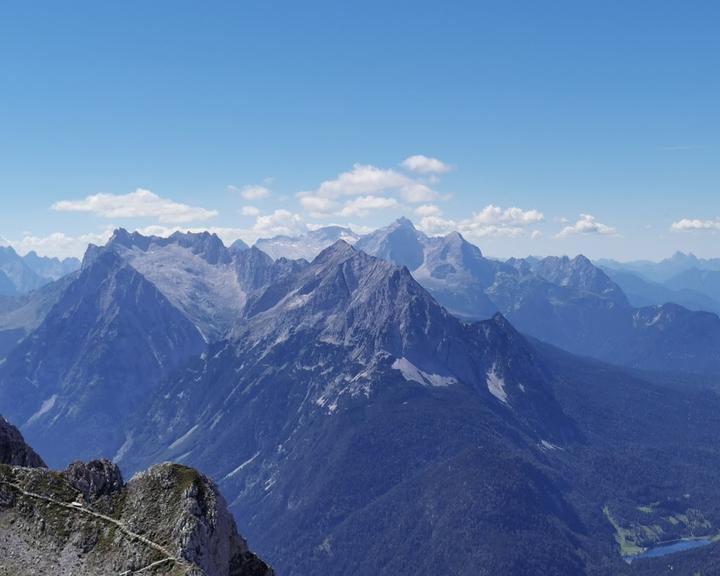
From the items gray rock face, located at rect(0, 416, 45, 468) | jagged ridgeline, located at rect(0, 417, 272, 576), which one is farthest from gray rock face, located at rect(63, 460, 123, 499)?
gray rock face, located at rect(0, 416, 45, 468)

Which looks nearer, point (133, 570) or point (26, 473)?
point (133, 570)

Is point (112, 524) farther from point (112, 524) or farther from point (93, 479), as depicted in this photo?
point (93, 479)

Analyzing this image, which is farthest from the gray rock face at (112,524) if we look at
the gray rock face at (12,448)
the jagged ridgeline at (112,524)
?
the gray rock face at (12,448)

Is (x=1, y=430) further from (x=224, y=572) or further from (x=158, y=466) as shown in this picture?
(x=224, y=572)

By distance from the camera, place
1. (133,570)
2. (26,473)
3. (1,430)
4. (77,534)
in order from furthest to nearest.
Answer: (1,430), (26,473), (77,534), (133,570)

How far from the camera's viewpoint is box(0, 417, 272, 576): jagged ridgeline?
201 feet

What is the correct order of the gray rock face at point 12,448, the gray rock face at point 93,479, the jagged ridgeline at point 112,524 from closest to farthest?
the jagged ridgeline at point 112,524 → the gray rock face at point 93,479 → the gray rock face at point 12,448

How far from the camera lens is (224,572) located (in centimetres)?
6738

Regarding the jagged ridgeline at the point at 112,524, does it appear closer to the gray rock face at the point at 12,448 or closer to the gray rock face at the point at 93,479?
the gray rock face at the point at 93,479

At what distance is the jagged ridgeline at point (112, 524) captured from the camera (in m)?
61.3

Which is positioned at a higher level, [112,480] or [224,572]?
[112,480]

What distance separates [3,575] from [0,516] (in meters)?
6.21

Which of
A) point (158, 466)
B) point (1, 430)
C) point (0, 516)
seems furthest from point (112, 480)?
point (1, 430)

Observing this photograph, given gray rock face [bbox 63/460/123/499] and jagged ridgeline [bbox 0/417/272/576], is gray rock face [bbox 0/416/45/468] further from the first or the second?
gray rock face [bbox 63/460/123/499]
